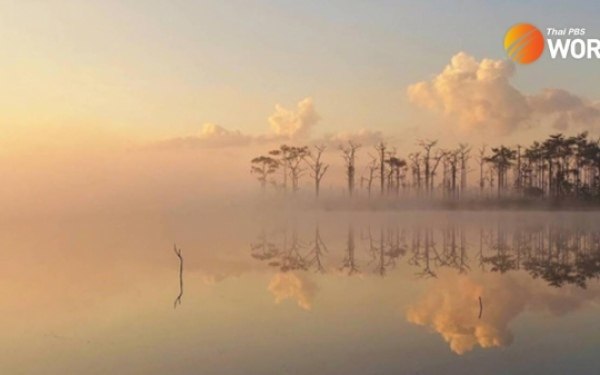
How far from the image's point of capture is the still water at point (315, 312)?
1083 cm

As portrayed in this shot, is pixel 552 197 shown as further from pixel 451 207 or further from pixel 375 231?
pixel 375 231

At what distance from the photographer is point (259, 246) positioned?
31875 mm

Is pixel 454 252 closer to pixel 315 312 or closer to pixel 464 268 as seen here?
pixel 464 268

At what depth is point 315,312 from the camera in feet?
48.7

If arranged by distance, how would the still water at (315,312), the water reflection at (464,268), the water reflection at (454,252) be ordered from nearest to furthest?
1. the still water at (315,312)
2. the water reflection at (464,268)
3. the water reflection at (454,252)

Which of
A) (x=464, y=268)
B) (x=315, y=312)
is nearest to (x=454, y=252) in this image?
(x=464, y=268)

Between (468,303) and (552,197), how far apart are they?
5265cm

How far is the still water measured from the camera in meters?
10.8

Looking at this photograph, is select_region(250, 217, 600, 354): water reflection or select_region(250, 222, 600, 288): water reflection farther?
select_region(250, 222, 600, 288): water reflection

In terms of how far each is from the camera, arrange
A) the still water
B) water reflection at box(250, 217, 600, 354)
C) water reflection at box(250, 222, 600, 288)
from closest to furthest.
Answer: the still water, water reflection at box(250, 217, 600, 354), water reflection at box(250, 222, 600, 288)

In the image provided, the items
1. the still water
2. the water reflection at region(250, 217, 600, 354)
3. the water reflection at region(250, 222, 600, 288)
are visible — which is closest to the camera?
the still water

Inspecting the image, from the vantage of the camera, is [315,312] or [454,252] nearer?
[315,312]

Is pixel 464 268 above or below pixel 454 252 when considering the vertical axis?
above

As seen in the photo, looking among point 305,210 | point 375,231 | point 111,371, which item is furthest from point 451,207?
point 111,371
